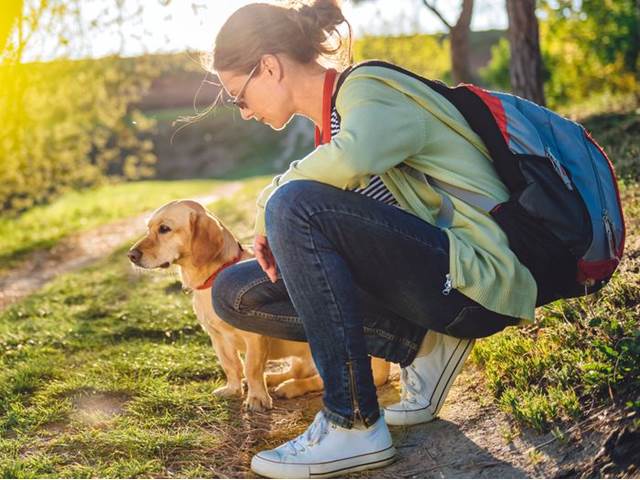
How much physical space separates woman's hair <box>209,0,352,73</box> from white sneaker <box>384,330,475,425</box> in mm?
1274

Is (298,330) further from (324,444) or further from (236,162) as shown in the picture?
(236,162)

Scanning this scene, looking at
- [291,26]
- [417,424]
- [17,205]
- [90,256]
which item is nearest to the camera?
[291,26]

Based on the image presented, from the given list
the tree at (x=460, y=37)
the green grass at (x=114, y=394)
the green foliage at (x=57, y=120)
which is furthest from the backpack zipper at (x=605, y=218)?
the green foliage at (x=57, y=120)

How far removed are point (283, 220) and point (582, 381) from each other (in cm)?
135

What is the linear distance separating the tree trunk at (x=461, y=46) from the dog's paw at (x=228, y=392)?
8640 mm

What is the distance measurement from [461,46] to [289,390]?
31.3 ft

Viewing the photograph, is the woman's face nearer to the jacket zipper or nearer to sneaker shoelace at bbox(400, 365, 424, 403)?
the jacket zipper

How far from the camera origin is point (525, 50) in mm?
9672

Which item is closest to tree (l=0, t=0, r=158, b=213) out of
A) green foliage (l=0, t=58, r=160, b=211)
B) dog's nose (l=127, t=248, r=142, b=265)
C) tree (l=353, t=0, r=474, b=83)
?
green foliage (l=0, t=58, r=160, b=211)

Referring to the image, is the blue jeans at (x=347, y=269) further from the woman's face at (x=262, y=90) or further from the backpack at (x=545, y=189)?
the woman's face at (x=262, y=90)

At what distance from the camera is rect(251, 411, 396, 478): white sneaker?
301 centimetres

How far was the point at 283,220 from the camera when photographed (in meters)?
2.97

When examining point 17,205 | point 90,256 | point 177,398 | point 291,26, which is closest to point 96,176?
point 17,205

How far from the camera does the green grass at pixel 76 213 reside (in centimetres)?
1201
